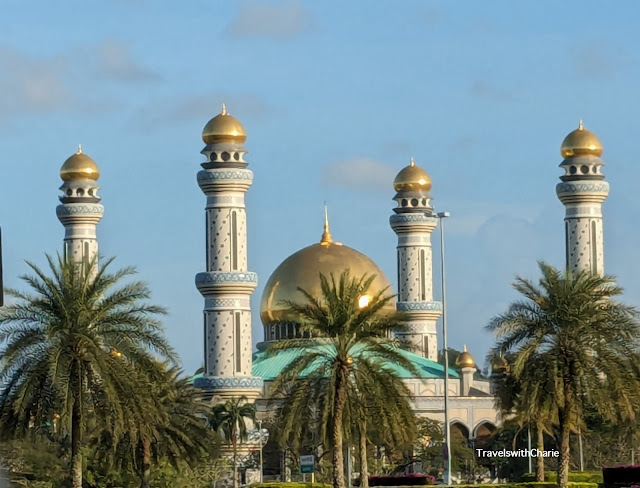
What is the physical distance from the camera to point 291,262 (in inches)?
3814

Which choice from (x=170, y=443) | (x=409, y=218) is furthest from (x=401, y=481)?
(x=409, y=218)

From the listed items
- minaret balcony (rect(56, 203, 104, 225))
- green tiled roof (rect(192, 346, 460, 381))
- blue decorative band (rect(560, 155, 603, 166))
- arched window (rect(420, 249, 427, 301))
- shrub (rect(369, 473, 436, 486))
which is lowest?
shrub (rect(369, 473, 436, 486))

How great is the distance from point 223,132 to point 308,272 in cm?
1533

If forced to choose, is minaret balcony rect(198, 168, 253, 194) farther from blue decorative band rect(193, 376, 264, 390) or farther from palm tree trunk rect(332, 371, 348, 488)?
palm tree trunk rect(332, 371, 348, 488)

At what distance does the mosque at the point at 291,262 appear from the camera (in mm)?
80625

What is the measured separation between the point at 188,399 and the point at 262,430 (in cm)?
2842

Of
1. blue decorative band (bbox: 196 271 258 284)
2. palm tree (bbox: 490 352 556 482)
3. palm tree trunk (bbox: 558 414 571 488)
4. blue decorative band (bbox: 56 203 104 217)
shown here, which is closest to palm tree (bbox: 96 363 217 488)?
palm tree (bbox: 490 352 556 482)

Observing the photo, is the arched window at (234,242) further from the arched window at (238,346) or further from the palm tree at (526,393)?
the palm tree at (526,393)

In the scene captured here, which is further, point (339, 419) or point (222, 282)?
point (222, 282)

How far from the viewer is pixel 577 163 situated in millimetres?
89812

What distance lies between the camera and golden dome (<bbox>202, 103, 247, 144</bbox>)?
82312 mm

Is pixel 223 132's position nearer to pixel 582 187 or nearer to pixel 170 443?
pixel 582 187

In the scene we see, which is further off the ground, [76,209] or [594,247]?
[76,209]

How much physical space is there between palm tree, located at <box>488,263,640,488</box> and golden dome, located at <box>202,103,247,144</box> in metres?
41.8
